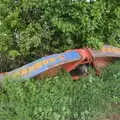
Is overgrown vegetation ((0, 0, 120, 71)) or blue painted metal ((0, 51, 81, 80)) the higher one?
overgrown vegetation ((0, 0, 120, 71))

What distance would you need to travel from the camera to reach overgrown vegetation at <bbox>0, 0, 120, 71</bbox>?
589 centimetres

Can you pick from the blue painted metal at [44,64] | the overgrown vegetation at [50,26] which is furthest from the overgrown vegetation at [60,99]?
the overgrown vegetation at [50,26]

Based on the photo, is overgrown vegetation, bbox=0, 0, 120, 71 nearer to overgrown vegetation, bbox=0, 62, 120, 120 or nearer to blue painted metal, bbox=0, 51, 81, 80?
blue painted metal, bbox=0, 51, 81, 80

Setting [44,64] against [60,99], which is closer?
[60,99]

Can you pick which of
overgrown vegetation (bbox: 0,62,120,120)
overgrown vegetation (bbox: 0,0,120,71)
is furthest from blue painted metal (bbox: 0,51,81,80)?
overgrown vegetation (bbox: 0,0,120,71)

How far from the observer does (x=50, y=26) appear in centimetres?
619

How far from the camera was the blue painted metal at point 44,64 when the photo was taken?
5.59 metres

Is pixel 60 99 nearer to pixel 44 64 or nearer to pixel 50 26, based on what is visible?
pixel 44 64

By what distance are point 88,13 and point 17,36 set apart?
3.89ft

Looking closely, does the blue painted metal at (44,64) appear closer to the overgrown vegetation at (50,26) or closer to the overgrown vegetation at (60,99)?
the overgrown vegetation at (60,99)

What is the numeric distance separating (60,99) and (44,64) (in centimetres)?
84

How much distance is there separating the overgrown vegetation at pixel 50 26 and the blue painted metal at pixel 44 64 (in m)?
0.37

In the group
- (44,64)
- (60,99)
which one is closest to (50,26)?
(44,64)

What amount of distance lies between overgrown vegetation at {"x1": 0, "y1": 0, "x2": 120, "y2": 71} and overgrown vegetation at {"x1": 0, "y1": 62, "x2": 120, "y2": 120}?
2.45 ft
